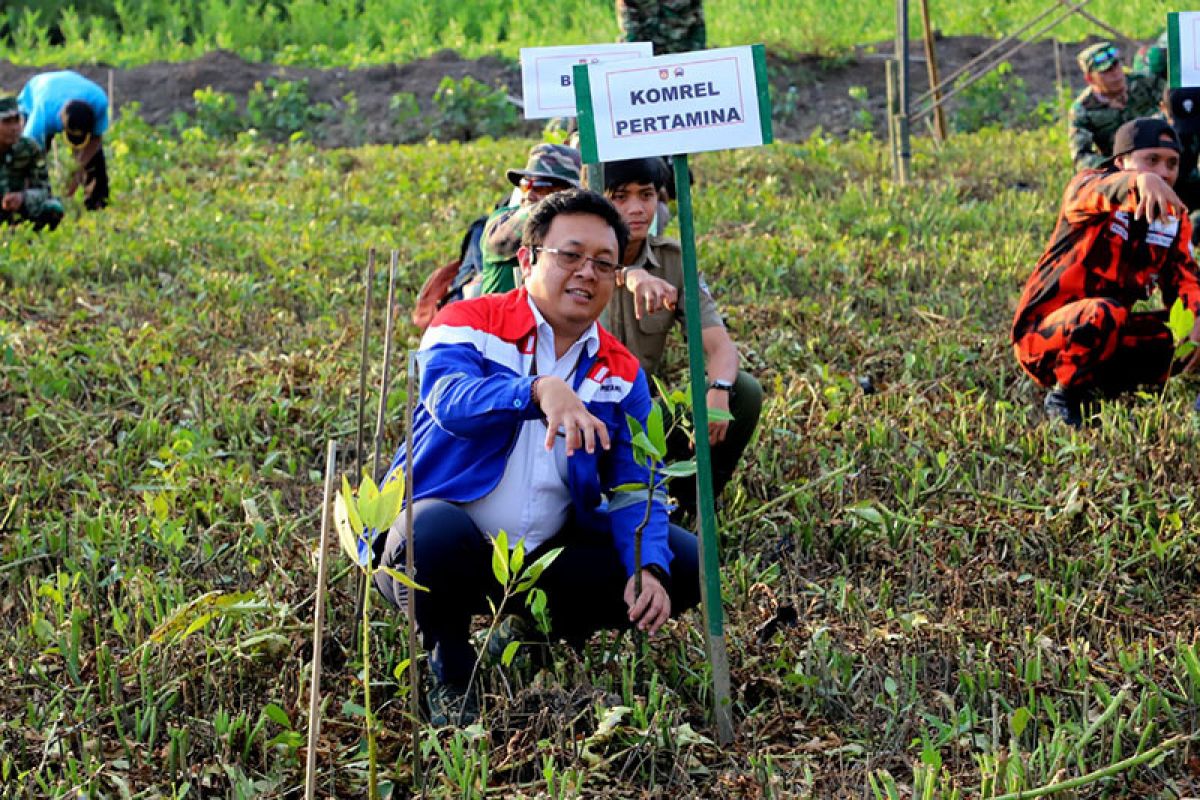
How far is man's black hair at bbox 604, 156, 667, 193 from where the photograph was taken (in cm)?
370

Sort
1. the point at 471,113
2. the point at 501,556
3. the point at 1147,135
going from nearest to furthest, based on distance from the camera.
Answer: the point at 501,556, the point at 1147,135, the point at 471,113

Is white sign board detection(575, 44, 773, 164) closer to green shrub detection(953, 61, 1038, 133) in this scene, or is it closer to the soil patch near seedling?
green shrub detection(953, 61, 1038, 133)

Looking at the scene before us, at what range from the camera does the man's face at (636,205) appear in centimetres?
372

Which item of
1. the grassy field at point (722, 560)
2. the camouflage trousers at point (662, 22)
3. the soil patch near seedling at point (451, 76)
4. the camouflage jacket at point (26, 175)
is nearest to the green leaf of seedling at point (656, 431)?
the grassy field at point (722, 560)

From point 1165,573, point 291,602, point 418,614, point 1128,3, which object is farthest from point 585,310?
point 1128,3

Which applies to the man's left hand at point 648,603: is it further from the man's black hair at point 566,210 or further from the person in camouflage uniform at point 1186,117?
the person in camouflage uniform at point 1186,117

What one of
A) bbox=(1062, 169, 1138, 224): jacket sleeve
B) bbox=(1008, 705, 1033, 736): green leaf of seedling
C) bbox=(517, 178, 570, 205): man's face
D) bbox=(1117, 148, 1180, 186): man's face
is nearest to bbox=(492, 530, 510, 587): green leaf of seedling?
bbox=(1008, 705, 1033, 736): green leaf of seedling

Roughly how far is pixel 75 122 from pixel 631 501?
6.60m

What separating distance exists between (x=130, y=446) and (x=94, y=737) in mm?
1778

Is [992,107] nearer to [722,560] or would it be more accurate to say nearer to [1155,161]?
[1155,161]

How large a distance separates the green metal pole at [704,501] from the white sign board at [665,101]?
0.07 metres

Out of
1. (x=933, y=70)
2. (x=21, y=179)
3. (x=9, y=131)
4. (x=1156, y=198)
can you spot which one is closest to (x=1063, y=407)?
(x=1156, y=198)

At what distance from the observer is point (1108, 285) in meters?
4.64

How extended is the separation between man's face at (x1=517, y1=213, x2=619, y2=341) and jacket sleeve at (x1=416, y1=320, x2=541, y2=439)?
0.41 feet
